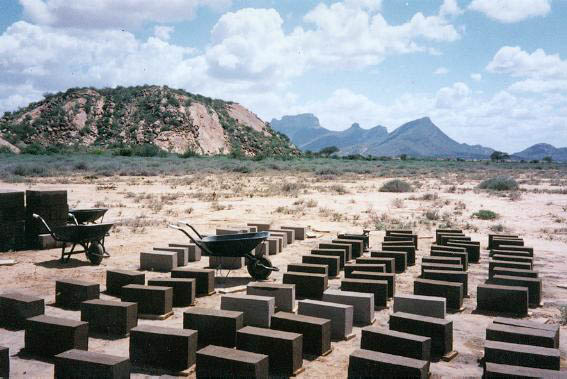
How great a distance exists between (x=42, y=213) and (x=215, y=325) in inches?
276

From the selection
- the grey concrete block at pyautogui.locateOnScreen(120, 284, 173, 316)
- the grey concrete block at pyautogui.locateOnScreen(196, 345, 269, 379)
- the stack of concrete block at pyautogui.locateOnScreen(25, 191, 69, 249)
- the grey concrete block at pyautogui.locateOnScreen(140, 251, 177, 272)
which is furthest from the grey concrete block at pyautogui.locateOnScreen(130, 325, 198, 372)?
the stack of concrete block at pyautogui.locateOnScreen(25, 191, 69, 249)

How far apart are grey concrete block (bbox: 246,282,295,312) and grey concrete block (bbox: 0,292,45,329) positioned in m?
2.72

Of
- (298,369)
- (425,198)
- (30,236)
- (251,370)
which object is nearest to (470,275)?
(298,369)

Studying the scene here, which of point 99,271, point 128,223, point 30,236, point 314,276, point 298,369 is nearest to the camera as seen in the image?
point 298,369

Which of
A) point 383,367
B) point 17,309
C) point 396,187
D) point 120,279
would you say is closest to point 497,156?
point 396,187

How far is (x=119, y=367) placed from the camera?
446 cm

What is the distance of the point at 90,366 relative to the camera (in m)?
4.48

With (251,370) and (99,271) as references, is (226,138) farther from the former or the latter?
(251,370)

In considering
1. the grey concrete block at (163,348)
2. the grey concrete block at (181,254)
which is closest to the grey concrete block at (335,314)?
the grey concrete block at (163,348)

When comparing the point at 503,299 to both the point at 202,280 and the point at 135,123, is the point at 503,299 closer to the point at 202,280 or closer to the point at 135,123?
the point at 202,280

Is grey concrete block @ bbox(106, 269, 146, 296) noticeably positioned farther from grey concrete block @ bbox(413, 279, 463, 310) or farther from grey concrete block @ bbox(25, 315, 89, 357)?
grey concrete block @ bbox(413, 279, 463, 310)

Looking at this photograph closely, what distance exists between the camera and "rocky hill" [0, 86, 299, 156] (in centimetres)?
6862

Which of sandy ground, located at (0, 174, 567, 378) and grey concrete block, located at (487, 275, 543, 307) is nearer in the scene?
sandy ground, located at (0, 174, 567, 378)

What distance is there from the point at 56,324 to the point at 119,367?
1318 mm
